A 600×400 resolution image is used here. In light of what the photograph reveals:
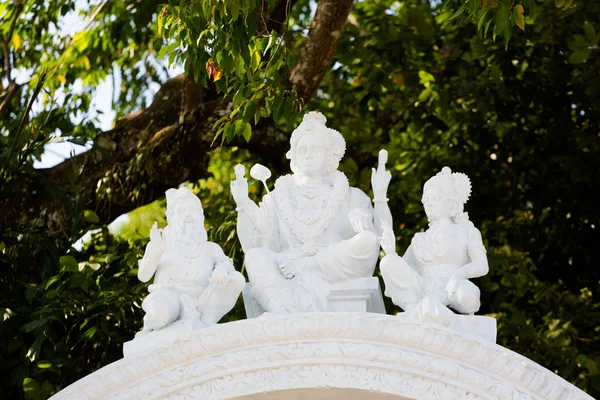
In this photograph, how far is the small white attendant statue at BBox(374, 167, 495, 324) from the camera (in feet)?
23.6

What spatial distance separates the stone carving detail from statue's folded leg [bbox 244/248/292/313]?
0.35 meters

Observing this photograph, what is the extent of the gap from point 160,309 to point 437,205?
1692 mm

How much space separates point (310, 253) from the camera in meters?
7.66

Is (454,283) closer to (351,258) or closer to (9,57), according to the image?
(351,258)

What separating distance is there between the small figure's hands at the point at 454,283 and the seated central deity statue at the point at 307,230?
0.48m

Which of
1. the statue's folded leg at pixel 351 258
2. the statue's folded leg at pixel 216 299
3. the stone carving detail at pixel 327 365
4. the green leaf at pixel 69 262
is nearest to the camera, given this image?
the stone carving detail at pixel 327 365

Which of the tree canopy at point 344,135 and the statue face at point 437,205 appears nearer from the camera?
the statue face at point 437,205

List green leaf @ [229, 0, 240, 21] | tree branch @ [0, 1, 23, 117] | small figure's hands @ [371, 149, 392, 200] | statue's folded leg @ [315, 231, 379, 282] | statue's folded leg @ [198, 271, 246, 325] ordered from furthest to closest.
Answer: tree branch @ [0, 1, 23, 117]
green leaf @ [229, 0, 240, 21]
small figure's hands @ [371, 149, 392, 200]
statue's folded leg @ [315, 231, 379, 282]
statue's folded leg @ [198, 271, 246, 325]

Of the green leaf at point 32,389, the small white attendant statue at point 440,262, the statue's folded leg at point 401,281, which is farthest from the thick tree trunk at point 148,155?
the statue's folded leg at point 401,281

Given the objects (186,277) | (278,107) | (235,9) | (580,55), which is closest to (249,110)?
(278,107)

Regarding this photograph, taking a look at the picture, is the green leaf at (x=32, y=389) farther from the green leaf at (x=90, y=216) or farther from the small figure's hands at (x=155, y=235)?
the small figure's hands at (x=155, y=235)

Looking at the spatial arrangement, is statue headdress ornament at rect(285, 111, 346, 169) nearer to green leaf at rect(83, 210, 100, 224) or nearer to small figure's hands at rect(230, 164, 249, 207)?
small figure's hands at rect(230, 164, 249, 207)

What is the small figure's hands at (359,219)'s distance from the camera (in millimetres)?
7652

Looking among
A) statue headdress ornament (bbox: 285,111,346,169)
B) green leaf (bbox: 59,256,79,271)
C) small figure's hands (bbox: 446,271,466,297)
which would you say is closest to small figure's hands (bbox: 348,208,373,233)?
statue headdress ornament (bbox: 285,111,346,169)
